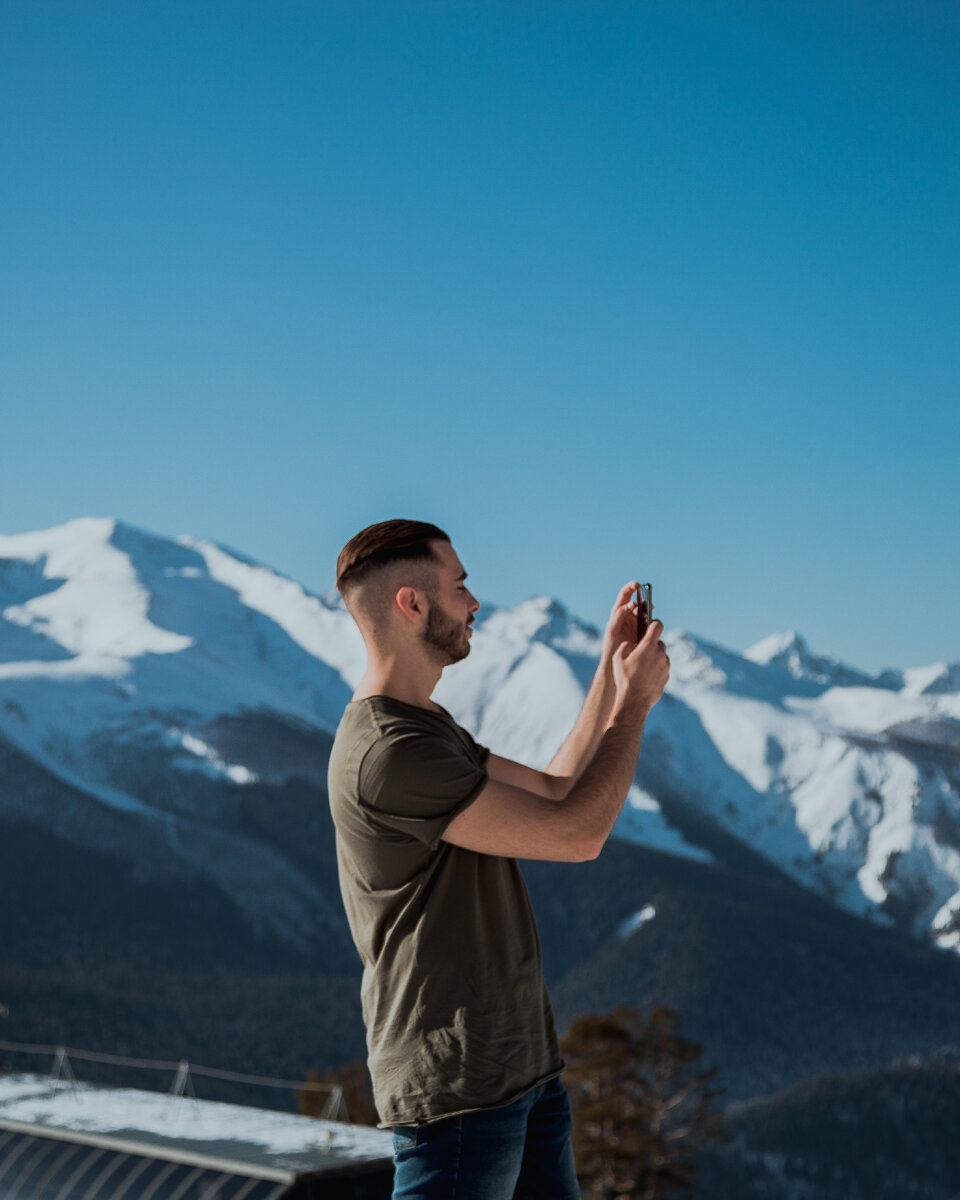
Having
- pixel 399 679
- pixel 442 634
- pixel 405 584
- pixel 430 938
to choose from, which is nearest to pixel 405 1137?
pixel 430 938

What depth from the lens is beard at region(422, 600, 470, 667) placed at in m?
3.39

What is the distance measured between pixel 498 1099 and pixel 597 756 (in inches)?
30.9

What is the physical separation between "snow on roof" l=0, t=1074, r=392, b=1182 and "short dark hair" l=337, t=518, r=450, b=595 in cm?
1280

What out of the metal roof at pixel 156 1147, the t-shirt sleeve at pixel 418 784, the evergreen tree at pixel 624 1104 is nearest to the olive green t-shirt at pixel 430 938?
the t-shirt sleeve at pixel 418 784

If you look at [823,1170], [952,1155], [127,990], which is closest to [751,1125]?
[823,1170]

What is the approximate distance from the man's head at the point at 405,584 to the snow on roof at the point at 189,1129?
12.7m

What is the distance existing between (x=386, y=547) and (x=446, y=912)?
0.85m

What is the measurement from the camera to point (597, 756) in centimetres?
Answer: 326

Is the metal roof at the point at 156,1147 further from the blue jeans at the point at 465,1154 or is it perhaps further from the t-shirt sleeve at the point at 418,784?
the t-shirt sleeve at the point at 418,784

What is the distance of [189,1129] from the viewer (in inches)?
714

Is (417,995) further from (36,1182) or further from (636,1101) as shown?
(636,1101)

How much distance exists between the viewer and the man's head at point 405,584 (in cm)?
337

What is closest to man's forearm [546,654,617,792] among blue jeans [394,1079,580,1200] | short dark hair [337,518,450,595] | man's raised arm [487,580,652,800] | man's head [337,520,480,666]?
man's raised arm [487,580,652,800]

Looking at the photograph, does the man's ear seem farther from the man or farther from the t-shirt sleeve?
the t-shirt sleeve
